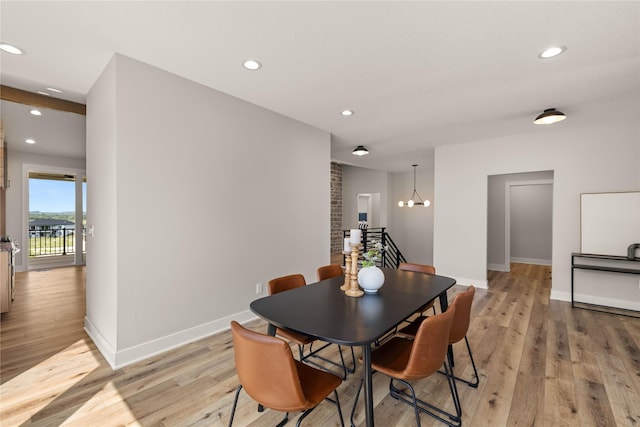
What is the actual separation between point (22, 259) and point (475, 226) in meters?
9.57

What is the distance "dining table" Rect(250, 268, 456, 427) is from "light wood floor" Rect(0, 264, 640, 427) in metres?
0.69

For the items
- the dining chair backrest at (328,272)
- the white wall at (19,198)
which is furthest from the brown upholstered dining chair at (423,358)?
the white wall at (19,198)

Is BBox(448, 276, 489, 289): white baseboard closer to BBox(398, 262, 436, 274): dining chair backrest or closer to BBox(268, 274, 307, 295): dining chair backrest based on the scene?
BBox(398, 262, 436, 274): dining chair backrest

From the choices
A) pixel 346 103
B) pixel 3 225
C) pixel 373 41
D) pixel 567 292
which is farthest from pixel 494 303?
pixel 3 225

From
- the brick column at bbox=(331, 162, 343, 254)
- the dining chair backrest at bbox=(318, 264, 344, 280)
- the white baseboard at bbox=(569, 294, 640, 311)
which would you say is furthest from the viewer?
the brick column at bbox=(331, 162, 343, 254)

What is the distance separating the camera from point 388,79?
111 inches

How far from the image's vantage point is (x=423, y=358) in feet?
5.15

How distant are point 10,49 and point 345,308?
10.9 ft

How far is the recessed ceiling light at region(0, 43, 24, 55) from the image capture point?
227 centimetres

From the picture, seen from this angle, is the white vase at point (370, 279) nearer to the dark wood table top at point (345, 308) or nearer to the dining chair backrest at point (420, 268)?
the dark wood table top at point (345, 308)

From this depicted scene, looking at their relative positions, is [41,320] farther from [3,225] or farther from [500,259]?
[500,259]

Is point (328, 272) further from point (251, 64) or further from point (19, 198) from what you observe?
point (19, 198)

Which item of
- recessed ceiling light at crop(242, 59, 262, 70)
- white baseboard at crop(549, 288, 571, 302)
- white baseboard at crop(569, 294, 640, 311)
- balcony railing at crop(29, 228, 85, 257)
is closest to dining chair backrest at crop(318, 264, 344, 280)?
recessed ceiling light at crop(242, 59, 262, 70)

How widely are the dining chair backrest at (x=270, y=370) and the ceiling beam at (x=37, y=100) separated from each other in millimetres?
3703
